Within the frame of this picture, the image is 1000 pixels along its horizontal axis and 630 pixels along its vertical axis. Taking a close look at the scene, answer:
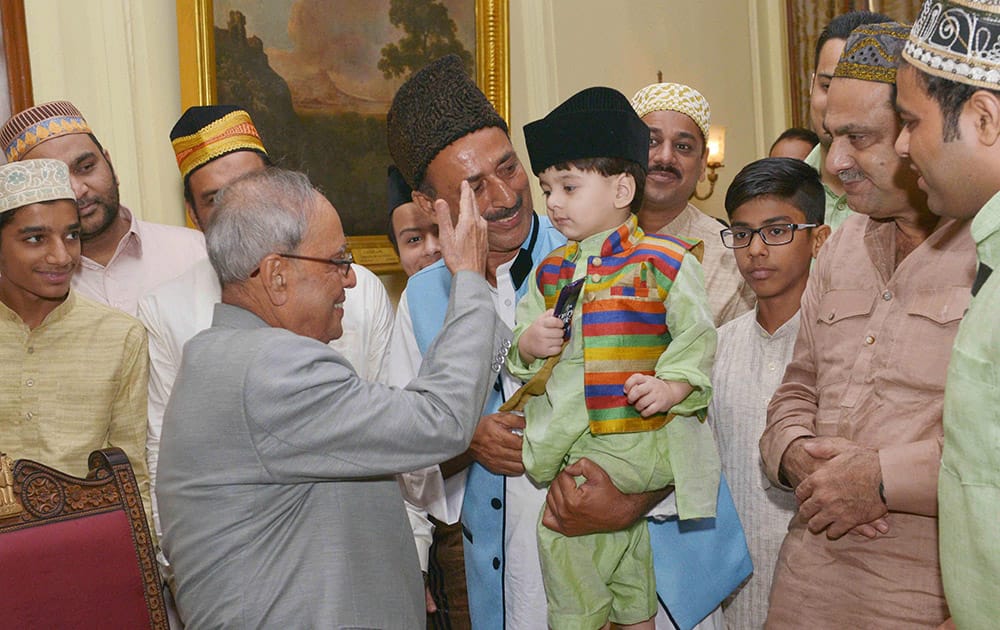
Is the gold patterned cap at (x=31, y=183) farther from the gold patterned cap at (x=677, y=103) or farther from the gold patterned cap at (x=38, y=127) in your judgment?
the gold patterned cap at (x=677, y=103)

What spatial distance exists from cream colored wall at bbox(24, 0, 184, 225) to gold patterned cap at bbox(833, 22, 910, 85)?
12.0 ft

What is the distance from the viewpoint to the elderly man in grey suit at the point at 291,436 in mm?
2160

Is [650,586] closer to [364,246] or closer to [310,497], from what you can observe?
[310,497]

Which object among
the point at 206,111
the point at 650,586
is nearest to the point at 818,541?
the point at 650,586

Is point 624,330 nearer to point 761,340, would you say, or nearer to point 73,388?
point 761,340

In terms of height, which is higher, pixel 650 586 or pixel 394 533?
pixel 394 533

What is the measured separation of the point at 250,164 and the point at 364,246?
2.31 m

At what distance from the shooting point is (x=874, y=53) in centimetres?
235

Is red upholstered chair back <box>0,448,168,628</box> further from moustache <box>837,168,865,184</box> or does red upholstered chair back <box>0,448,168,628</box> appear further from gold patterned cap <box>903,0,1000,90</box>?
gold patterned cap <box>903,0,1000,90</box>

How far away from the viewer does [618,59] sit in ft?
24.0

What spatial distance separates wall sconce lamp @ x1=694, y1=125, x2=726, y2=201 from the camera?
7629mm

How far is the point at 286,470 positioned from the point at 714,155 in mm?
6049

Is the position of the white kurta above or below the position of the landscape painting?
below

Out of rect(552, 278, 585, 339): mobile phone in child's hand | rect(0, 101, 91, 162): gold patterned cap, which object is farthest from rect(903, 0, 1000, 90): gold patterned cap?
rect(0, 101, 91, 162): gold patterned cap
